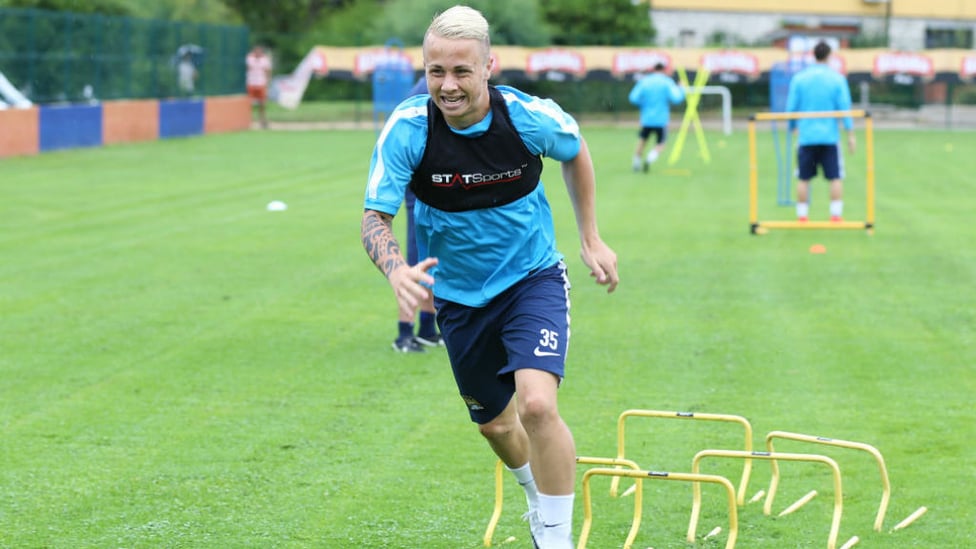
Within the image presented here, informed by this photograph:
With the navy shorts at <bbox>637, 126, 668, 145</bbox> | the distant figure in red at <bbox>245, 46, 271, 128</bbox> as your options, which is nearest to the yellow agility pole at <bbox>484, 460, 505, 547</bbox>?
the navy shorts at <bbox>637, 126, 668, 145</bbox>

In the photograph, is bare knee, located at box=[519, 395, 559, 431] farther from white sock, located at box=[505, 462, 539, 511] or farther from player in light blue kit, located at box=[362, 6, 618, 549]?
white sock, located at box=[505, 462, 539, 511]

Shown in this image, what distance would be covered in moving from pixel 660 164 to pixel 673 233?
477 inches

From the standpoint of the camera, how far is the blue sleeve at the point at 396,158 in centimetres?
496

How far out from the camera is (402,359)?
949cm

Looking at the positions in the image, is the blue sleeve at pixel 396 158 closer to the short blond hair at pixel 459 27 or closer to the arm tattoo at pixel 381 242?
the arm tattoo at pixel 381 242

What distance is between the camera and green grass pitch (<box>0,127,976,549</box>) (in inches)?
237

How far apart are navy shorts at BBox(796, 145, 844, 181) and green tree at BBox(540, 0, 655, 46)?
38.8 meters

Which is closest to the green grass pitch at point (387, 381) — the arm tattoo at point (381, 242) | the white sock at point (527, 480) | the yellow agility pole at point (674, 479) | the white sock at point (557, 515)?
the white sock at point (527, 480)

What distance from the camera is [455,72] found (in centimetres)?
485

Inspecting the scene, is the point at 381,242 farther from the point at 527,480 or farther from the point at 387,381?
the point at 387,381

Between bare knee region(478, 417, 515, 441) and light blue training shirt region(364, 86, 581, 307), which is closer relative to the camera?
light blue training shirt region(364, 86, 581, 307)

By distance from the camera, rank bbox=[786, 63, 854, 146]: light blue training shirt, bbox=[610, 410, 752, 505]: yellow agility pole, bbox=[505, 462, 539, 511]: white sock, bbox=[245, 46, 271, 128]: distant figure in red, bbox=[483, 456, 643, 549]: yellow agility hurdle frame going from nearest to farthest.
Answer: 1. bbox=[483, 456, 643, 549]: yellow agility hurdle frame
2. bbox=[505, 462, 539, 511]: white sock
3. bbox=[610, 410, 752, 505]: yellow agility pole
4. bbox=[786, 63, 854, 146]: light blue training shirt
5. bbox=[245, 46, 271, 128]: distant figure in red

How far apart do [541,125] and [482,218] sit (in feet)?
1.31

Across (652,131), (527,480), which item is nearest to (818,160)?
(652,131)
